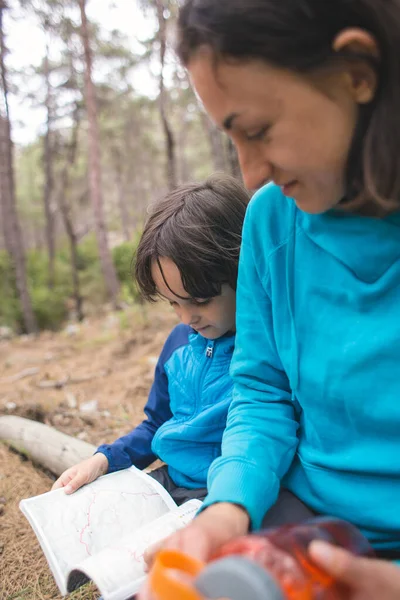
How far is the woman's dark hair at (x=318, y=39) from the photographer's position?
0.82m

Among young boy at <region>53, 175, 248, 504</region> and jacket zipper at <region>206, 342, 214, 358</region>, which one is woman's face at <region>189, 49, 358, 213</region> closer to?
young boy at <region>53, 175, 248, 504</region>

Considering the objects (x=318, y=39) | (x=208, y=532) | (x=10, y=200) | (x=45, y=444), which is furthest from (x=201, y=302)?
(x=10, y=200)

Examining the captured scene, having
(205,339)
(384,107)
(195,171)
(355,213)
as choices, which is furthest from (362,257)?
(195,171)

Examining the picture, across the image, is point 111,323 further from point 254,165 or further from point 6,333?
point 254,165

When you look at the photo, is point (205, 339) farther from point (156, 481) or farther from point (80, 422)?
point (80, 422)

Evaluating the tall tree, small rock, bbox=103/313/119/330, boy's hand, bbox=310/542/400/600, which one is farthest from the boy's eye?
the tall tree

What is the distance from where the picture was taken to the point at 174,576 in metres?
0.66

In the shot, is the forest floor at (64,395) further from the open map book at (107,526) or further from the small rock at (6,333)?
the small rock at (6,333)

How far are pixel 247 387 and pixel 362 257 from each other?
1.56ft

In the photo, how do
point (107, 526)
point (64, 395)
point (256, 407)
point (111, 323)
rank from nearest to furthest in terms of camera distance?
1. point (256, 407)
2. point (107, 526)
3. point (64, 395)
4. point (111, 323)

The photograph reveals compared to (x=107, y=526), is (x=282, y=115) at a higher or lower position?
higher

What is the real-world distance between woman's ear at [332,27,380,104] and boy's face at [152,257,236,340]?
2.86 feet

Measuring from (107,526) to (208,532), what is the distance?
72 cm

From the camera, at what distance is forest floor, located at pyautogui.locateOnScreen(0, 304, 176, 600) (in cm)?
208
